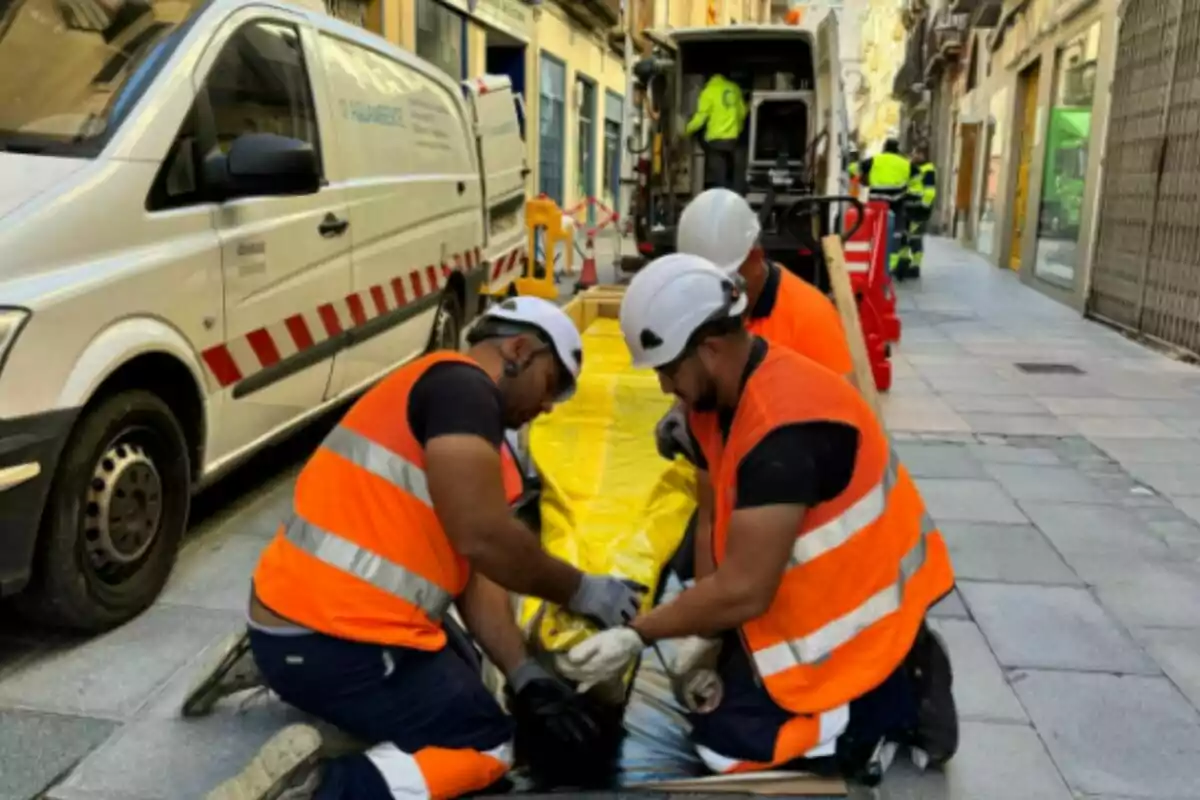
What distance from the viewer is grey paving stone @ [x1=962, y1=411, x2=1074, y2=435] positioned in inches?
250

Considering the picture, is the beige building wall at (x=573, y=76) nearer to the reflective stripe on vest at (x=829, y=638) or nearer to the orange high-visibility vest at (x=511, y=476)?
the orange high-visibility vest at (x=511, y=476)

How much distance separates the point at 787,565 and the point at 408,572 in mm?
820

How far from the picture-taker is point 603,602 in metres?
2.59

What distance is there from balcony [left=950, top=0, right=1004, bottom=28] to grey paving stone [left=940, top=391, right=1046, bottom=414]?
1649cm

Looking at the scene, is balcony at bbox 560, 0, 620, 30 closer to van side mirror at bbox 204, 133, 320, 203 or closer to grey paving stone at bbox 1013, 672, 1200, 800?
van side mirror at bbox 204, 133, 320, 203

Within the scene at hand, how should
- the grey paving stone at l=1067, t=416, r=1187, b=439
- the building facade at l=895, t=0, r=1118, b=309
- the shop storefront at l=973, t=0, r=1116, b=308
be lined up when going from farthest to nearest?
the building facade at l=895, t=0, r=1118, b=309
the shop storefront at l=973, t=0, r=1116, b=308
the grey paving stone at l=1067, t=416, r=1187, b=439

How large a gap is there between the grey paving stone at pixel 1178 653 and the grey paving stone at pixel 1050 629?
1.9 inches

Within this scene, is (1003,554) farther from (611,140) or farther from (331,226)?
(611,140)

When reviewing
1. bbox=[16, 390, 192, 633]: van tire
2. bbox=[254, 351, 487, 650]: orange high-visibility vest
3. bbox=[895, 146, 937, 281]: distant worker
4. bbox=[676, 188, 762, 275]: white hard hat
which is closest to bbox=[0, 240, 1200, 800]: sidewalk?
bbox=[16, 390, 192, 633]: van tire

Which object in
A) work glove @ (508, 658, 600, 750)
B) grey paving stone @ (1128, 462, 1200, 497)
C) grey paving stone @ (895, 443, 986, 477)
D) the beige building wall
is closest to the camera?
work glove @ (508, 658, 600, 750)

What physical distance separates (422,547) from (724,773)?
2.95ft

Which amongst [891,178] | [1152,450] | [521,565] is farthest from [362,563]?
[891,178]

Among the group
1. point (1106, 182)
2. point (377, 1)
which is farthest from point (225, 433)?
point (1106, 182)

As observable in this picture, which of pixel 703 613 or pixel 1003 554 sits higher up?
pixel 703 613
